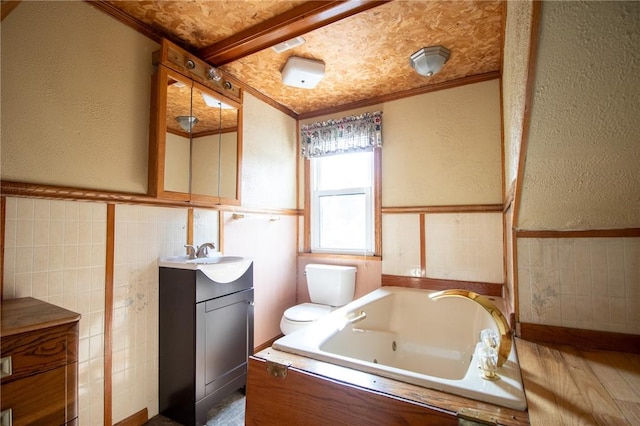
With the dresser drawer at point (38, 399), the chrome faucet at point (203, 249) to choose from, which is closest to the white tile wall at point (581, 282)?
the chrome faucet at point (203, 249)

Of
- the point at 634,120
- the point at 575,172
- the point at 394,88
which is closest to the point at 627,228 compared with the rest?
the point at 575,172

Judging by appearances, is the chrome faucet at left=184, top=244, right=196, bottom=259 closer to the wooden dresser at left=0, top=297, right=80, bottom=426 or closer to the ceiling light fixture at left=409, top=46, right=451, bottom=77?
the wooden dresser at left=0, top=297, right=80, bottom=426

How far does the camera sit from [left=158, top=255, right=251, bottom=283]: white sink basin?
1.69 metres

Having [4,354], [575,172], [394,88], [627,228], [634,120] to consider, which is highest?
[394,88]

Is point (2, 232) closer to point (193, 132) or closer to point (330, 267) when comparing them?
point (193, 132)

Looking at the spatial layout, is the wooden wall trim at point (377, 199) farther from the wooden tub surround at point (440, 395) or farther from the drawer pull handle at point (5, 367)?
the drawer pull handle at point (5, 367)

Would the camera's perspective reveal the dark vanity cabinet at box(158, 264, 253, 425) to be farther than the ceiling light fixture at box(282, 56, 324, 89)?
No

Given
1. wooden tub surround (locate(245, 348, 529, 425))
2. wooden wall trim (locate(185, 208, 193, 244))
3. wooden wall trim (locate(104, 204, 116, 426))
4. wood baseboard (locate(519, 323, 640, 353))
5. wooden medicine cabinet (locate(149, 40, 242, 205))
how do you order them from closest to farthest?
wooden tub surround (locate(245, 348, 529, 425)), wood baseboard (locate(519, 323, 640, 353)), wooden wall trim (locate(104, 204, 116, 426)), wooden medicine cabinet (locate(149, 40, 242, 205)), wooden wall trim (locate(185, 208, 193, 244))

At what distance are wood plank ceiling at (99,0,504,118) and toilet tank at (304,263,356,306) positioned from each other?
5.32 ft

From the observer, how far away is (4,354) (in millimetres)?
886

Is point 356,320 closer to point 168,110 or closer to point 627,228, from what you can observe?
point 627,228

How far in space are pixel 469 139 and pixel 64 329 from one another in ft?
8.83

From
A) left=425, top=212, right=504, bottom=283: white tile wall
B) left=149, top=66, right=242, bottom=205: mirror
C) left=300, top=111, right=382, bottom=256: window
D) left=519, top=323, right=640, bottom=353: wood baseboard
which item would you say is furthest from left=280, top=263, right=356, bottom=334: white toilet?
left=519, top=323, right=640, bottom=353: wood baseboard

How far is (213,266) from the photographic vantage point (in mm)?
1729
